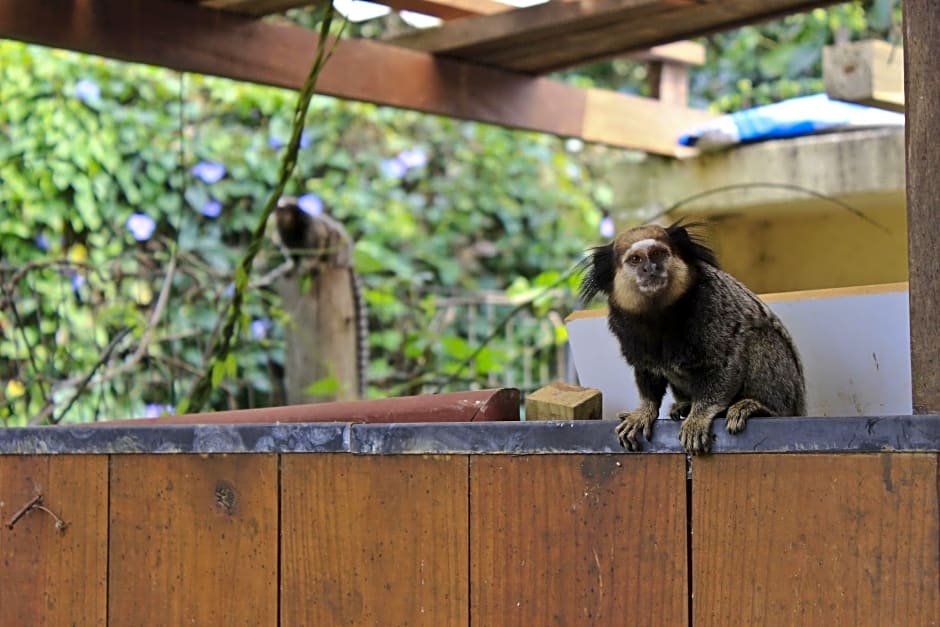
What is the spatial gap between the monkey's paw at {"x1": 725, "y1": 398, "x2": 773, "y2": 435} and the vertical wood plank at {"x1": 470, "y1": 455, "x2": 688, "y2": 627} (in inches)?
5.2

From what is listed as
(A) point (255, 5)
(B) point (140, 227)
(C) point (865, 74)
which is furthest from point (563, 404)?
(B) point (140, 227)

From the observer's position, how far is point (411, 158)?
1005cm

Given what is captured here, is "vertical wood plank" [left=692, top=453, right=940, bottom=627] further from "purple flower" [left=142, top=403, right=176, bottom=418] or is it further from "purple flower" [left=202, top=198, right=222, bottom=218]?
"purple flower" [left=202, top=198, right=222, bottom=218]

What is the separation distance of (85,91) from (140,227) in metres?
1.06

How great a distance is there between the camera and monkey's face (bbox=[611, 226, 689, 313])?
3.30m

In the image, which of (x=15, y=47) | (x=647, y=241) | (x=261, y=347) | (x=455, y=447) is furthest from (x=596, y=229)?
(x=455, y=447)

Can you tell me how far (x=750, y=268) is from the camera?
6.54 metres

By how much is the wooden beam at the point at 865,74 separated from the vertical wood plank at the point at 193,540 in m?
3.48

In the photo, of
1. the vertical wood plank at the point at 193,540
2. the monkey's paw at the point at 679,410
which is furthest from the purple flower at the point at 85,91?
the monkey's paw at the point at 679,410

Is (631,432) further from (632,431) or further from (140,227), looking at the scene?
(140,227)

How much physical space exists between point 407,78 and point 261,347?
261 cm

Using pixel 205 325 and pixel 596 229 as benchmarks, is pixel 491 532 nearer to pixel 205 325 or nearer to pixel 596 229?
pixel 205 325

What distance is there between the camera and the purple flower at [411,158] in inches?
394

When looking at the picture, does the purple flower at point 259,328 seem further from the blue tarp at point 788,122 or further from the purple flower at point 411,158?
the purple flower at point 411,158
